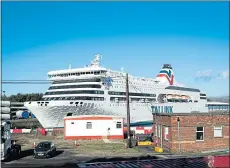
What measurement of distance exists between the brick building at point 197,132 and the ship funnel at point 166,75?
57.9 m

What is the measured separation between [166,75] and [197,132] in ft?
200

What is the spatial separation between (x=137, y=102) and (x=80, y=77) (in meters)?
13.5

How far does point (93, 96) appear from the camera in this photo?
5334 cm

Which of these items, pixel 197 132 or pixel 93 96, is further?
pixel 93 96

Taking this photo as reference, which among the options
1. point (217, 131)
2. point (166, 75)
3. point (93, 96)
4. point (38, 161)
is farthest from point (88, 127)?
point (166, 75)

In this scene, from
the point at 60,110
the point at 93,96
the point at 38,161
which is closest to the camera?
the point at 38,161

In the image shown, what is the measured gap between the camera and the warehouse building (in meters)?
38.2

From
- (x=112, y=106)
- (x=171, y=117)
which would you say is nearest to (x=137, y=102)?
(x=112, y=106)

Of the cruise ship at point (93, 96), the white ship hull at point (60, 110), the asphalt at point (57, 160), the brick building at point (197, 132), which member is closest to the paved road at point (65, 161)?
the asphalt at point (57, 160)

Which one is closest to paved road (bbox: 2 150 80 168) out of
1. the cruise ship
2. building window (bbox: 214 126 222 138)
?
building window (bbox: 214 126 222 138)

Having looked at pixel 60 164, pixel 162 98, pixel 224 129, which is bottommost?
pixel 60 164

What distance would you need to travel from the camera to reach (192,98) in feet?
278

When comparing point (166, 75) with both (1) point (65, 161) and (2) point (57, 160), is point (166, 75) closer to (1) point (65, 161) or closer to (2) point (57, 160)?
(2) point (57, 160)

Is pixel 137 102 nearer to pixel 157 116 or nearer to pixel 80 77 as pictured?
pixel 80 77
